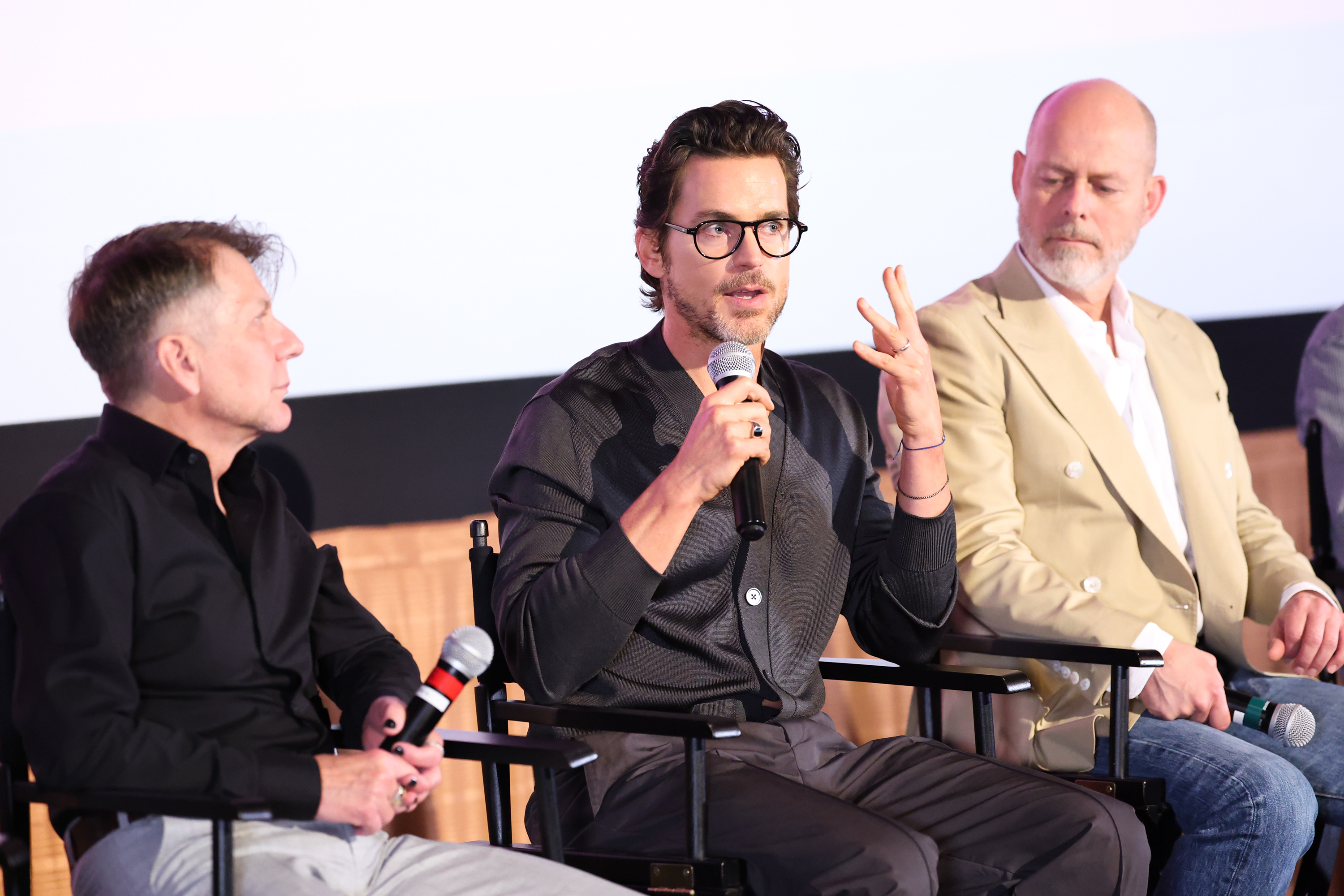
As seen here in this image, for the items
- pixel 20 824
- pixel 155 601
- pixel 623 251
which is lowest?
pixel 20 824

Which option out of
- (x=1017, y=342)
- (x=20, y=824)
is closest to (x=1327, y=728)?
(x=1017, y=342)

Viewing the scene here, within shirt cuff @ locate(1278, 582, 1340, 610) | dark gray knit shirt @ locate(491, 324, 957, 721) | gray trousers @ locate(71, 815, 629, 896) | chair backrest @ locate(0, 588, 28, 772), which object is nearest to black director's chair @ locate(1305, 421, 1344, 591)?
shirt cuff @ locate(1278, 582, 1340, 610)

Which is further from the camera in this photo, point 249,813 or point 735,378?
point 735,378

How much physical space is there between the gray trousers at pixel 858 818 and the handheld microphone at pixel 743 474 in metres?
0.36

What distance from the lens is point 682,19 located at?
286cm

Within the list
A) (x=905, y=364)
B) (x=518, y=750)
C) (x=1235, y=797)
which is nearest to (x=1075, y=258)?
(x=905, y=364)

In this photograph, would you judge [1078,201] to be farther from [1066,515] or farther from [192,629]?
[192,629]

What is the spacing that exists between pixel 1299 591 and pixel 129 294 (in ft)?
6.74

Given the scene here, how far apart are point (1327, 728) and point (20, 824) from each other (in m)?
2.12

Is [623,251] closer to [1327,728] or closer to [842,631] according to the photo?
[842,631]

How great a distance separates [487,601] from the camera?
2.07m

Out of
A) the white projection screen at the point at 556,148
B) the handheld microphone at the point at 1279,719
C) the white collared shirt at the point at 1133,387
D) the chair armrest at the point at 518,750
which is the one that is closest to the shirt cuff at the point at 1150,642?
the handheld microphone at the point at 1279,719

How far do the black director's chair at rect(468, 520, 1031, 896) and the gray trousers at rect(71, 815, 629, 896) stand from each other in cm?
9

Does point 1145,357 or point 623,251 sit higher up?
point 623,251
